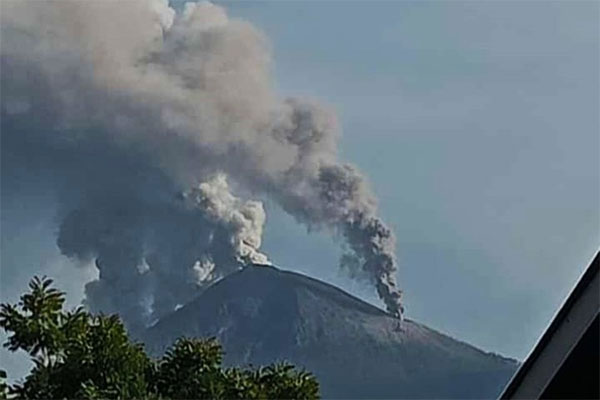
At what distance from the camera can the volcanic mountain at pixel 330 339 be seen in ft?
6.07

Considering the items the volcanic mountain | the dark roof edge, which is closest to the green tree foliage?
the volcanic mountain

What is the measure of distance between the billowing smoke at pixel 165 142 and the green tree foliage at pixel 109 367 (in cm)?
35

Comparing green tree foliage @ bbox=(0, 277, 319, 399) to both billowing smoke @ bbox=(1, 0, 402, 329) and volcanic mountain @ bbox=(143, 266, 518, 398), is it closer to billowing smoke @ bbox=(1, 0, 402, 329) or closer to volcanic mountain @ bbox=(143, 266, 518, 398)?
volcanic mountain @ bbox=(143, 266, 518, 398)

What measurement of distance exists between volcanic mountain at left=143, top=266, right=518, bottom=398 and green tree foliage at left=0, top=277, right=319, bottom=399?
0.05 m

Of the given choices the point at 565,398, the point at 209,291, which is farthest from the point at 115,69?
the point at 565,398

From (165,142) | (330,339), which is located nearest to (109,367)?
(330,339)

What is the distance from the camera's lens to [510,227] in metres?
2.03

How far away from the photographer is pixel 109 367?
5.73 ft

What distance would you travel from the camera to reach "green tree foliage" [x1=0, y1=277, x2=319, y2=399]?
5.51 feet

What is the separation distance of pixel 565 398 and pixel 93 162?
1513mm

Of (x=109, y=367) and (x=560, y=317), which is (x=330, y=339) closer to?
(x=109, y=367)

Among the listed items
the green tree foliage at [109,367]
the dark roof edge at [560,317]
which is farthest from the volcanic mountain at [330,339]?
the dark roof edge at [560,317]

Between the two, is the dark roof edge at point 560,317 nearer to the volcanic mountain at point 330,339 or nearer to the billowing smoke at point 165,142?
the volcanic mountain at point 330,339

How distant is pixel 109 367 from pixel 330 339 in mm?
485
